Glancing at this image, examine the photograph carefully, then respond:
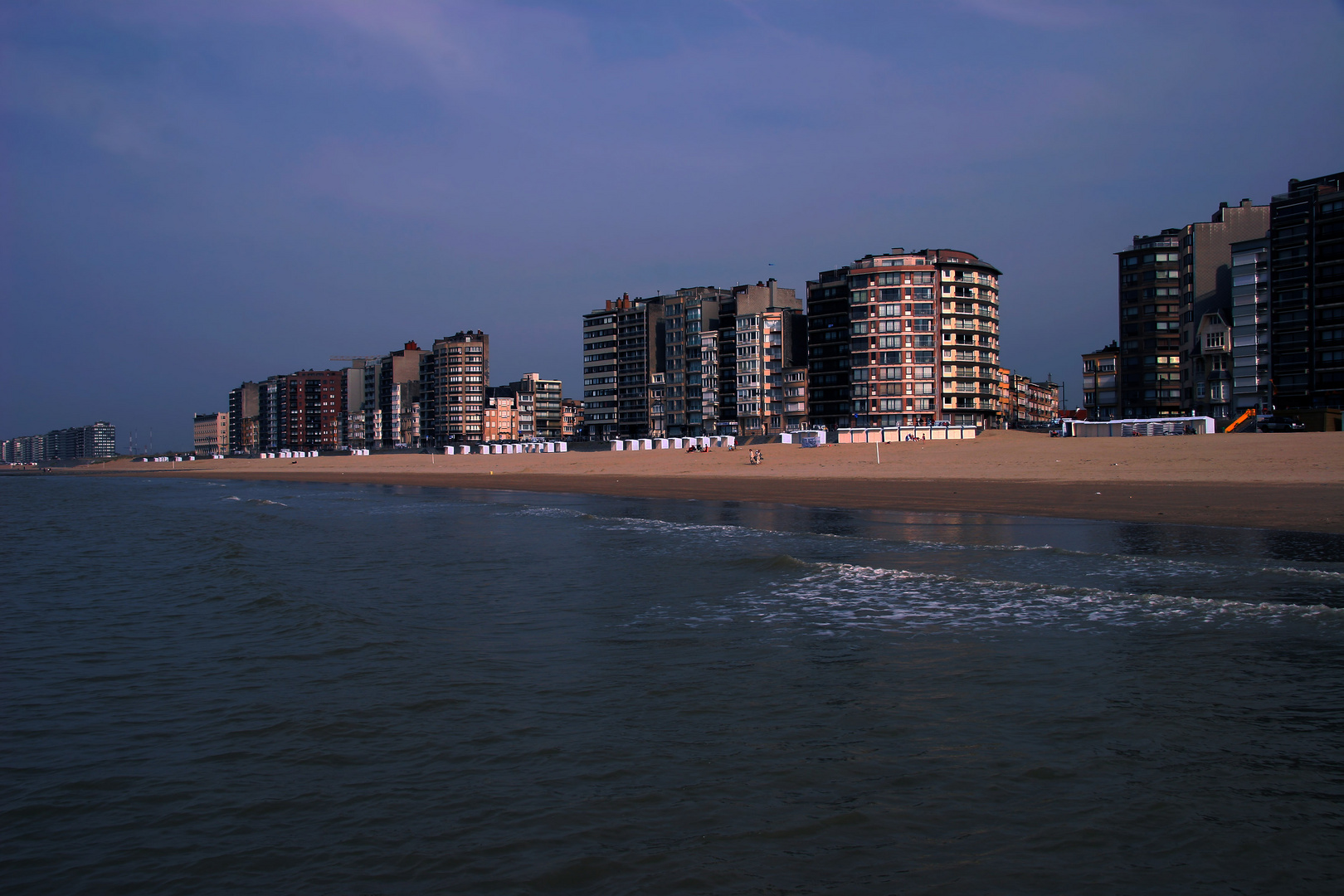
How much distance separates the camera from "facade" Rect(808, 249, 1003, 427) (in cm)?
9881

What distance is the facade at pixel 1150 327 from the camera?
100562 millimetres

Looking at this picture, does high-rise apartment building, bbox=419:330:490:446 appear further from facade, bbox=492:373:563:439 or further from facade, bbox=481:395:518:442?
facade, bbox=492:373:563:439

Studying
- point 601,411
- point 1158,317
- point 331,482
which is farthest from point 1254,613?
point 601,411

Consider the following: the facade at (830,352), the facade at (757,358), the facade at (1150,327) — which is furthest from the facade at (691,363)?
the facade at (1150,327)

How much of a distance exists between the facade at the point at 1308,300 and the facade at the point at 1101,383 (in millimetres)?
32719

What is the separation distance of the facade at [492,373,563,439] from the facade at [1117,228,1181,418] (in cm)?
11025

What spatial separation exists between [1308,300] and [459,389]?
137900 mm

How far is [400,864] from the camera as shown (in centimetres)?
513

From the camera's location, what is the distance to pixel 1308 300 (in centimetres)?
7225

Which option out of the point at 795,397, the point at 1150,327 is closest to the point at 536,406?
the point at 795,397

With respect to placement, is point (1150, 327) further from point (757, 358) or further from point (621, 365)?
point (621, 365)

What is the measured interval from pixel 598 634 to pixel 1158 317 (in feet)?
360

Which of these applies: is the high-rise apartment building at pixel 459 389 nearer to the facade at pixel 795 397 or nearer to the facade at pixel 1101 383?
the facade at pixel 795 397

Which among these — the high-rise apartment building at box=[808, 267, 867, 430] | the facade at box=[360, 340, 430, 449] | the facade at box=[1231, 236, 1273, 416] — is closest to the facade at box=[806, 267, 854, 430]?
the high-rise apartment building at box=[808, 267, 867, 430]
